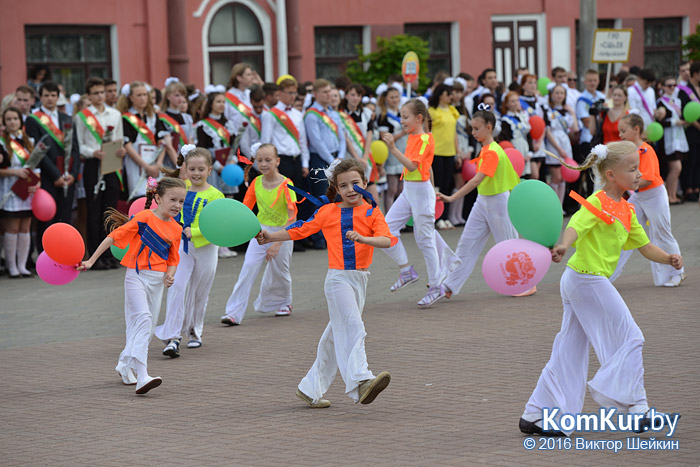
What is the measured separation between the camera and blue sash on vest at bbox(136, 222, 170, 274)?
8219 mm

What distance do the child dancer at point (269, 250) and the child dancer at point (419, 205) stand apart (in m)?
1.17

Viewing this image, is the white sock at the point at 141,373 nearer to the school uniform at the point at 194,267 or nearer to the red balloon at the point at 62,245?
the red balloon at the point at 62,245

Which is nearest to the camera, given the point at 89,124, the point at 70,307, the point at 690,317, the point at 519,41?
the point at 690,317

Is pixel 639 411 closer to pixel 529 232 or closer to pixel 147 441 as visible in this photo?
pixel 529 232

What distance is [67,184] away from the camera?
46.8 ft

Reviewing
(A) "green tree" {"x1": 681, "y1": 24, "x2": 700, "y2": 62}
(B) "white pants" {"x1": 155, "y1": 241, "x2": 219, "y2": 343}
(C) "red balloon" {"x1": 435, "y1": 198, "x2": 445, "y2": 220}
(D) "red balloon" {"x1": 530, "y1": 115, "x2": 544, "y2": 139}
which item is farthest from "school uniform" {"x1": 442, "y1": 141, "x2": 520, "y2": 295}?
(A) "green tree" {"x1": 681, "y1": 24, "x2": 700, "y2": 62}

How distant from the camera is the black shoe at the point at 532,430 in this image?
614 cm

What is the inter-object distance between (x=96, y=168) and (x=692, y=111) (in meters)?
10.1

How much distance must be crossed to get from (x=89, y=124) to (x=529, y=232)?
8730 mm

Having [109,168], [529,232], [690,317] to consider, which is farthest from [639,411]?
[109,168]

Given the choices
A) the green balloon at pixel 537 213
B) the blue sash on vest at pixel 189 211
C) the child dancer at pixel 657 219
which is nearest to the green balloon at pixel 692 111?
the child dancer at pixel 657 219

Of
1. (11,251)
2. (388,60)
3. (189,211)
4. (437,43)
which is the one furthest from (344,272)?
(437,43)

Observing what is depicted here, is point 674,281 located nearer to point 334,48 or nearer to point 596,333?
point 596,333

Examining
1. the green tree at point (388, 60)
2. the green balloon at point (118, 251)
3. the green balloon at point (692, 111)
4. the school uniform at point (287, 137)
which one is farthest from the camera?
the green tree at point (388, 60)
